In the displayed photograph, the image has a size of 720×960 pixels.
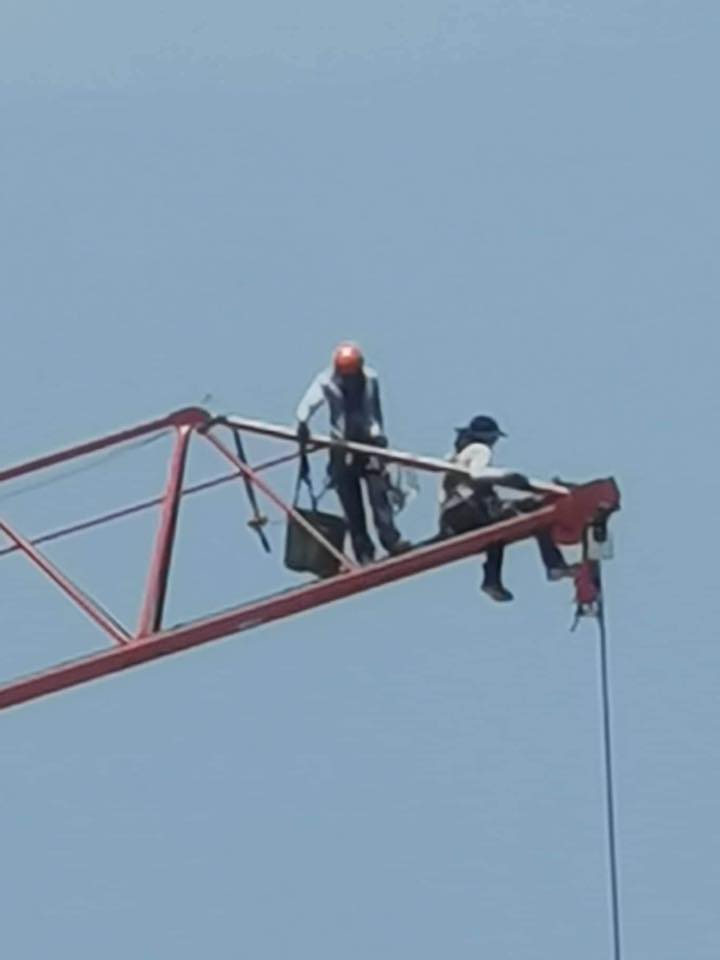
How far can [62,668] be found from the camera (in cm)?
3662

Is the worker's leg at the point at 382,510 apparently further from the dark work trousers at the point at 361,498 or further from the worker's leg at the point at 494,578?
the worker's leg at the point at 494,578

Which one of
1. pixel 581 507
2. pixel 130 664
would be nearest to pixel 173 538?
pixel 130 664

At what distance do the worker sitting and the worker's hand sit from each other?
150 centimetres

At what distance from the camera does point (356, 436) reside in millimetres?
38031

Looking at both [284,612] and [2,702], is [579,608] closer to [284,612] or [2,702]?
[284,612]

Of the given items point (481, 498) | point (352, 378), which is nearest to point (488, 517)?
point (481, 498)

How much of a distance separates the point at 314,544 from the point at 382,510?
854 millimetres

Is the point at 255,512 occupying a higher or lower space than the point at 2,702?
higher

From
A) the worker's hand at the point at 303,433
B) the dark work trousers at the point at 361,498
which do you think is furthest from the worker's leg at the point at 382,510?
the worker's hand at the point at 303,433

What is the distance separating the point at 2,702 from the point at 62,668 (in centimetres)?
74

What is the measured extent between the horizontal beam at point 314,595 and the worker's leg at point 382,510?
2.96ft

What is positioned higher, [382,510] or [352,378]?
[352,378]

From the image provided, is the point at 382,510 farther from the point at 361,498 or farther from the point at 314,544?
the point at 314,544

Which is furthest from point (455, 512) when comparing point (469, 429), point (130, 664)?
point (130, 664)
